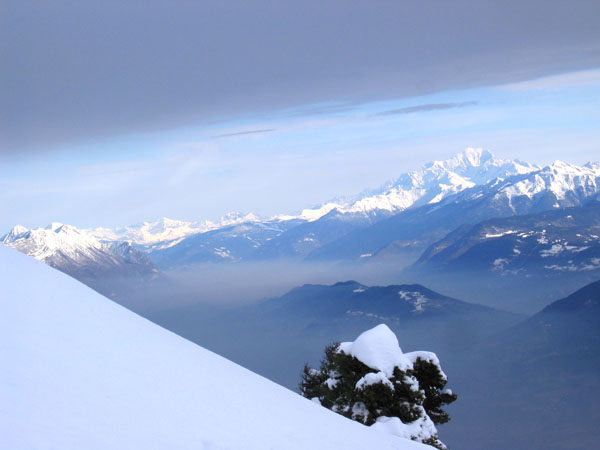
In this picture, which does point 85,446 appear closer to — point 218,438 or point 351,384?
point 218,438

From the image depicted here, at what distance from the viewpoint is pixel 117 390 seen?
11492mm

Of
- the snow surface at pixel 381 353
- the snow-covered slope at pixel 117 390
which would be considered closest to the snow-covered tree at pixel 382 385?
the snow surface at pixel 381 353

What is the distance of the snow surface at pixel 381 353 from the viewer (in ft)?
89.4

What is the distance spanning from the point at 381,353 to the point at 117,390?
1856cm

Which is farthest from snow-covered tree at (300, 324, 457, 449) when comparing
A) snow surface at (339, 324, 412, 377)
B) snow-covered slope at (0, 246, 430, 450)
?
snow-covered slope at (0, 246, 430, 450)

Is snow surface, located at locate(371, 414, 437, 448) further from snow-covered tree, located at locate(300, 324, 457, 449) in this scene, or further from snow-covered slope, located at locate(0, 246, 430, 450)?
snow-covered slope, located at locate(0, 246, 430, 450)

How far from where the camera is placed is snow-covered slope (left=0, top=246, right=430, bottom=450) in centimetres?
961

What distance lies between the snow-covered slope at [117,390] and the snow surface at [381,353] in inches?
381

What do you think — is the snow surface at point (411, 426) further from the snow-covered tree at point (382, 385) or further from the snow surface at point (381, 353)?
the snow surface at point (381, 353)

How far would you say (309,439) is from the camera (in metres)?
13.6

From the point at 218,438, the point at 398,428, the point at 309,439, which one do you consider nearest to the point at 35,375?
the point at 218,438

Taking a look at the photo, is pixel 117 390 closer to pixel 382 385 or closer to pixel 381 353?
pixel 382 385

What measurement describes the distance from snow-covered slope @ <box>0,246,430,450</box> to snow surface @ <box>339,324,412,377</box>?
31.7ft

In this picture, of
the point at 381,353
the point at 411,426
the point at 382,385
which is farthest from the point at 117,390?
the point at 411,426
